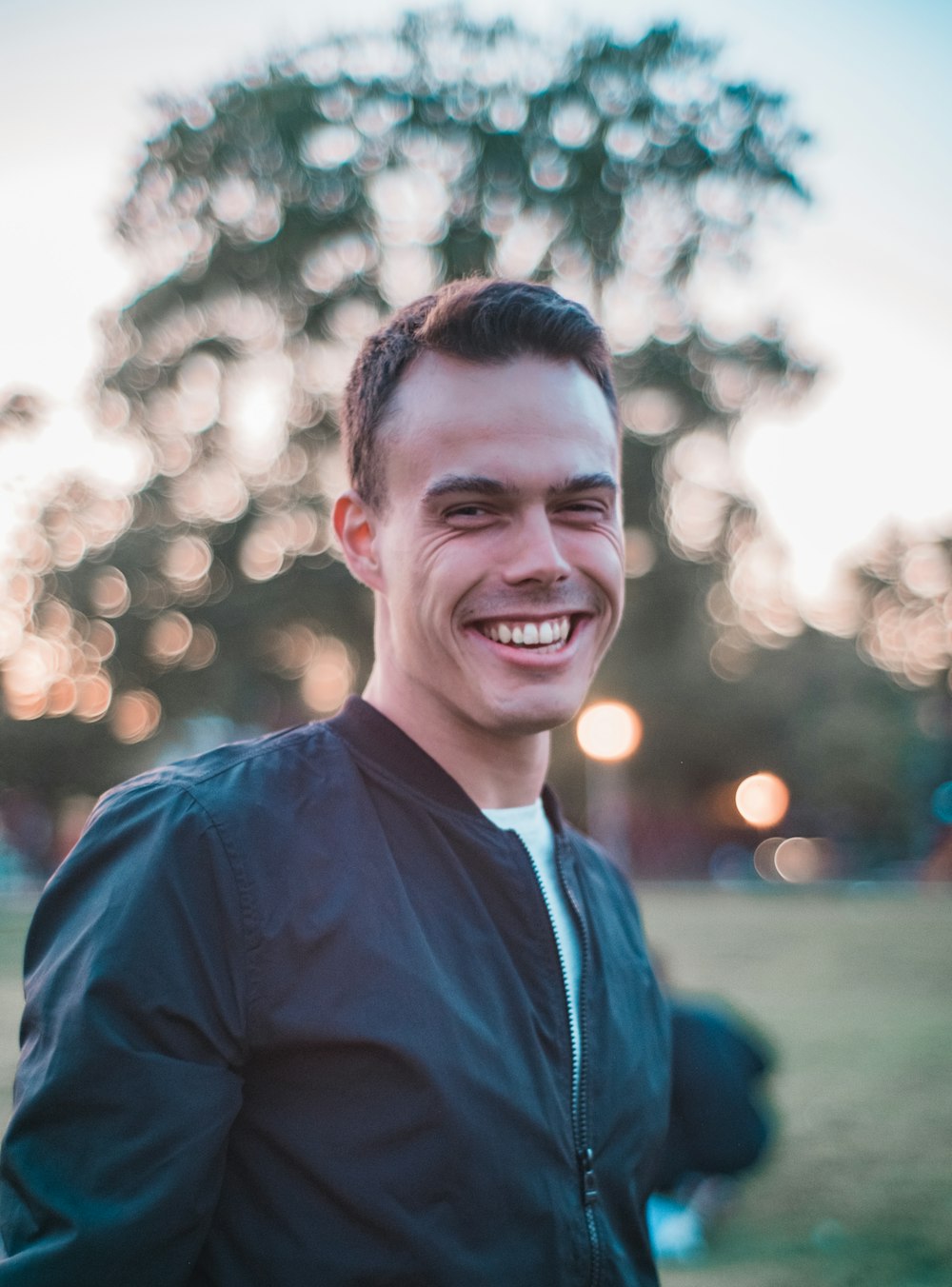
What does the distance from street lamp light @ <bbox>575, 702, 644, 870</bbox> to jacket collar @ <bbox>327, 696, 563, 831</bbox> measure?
27.6 ft

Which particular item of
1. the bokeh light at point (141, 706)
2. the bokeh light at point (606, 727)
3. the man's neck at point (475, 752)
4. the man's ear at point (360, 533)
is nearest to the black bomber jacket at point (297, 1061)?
the man's neck at point (475, 752)

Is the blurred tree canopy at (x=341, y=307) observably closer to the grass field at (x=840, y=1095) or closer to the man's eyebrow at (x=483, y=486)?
the grass field at (x=840, y=1095)

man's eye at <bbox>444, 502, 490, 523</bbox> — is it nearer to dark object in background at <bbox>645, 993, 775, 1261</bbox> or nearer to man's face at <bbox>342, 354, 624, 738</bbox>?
man's face at <bbox>342, 354, 624, 738</bbox>

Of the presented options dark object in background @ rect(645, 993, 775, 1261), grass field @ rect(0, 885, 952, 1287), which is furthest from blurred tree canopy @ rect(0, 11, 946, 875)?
dark object in background @ rect(645, 993, 775, 1261)

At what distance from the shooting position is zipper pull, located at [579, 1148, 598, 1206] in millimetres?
1732

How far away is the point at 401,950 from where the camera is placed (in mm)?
1651

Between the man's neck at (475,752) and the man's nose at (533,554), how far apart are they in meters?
Result: 0.28

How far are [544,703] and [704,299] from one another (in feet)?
30.5

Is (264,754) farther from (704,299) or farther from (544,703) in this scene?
(704,299)

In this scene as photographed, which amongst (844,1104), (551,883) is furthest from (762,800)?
(551,883)

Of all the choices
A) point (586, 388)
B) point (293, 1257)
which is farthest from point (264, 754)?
point (586, 388)

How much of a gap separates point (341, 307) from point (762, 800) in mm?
30614

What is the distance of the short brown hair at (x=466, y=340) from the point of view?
1.96 metres

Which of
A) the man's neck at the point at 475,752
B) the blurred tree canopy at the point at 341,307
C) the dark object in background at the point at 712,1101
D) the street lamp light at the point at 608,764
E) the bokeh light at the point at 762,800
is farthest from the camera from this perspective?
the bokeh light at the point at 762,800
